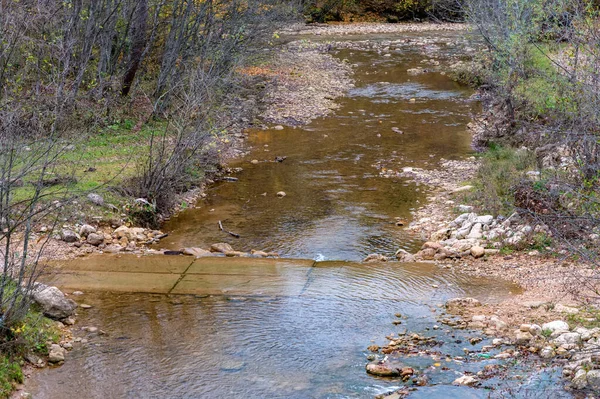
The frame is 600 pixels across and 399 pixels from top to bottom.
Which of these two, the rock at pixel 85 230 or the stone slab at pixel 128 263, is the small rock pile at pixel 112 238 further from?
the stone slab at pixel 128 263

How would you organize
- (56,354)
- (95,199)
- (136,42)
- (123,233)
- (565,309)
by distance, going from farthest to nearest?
(136,42) → (95,199) → (123,233) → (565,309) → (56,354)

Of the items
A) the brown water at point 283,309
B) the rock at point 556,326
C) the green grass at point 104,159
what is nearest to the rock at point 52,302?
the brown water at point 283,309

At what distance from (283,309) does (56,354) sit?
2.31 metres

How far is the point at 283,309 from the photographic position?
7.34 meters

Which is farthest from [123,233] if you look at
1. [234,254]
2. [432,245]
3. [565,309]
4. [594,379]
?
[594,379]

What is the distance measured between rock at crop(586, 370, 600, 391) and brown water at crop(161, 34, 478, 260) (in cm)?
427

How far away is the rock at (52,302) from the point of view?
683cm

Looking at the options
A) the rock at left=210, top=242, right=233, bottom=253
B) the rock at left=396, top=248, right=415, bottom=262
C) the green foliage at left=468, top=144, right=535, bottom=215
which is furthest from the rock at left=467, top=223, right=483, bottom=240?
the rock at left=210, top=242, right=233, bottom=253

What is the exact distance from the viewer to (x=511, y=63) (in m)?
13.8

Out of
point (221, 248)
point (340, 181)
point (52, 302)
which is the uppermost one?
point (52, 302)

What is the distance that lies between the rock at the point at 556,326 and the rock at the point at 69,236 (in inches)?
241

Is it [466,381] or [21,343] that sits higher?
[21,343]

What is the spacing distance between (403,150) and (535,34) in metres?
3.51

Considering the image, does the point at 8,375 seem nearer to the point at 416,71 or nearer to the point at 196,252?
the point at 196,252
